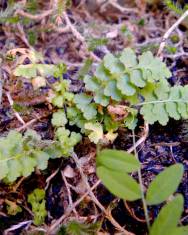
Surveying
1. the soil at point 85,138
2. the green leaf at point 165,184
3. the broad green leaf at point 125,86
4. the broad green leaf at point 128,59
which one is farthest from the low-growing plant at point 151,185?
the broad green leaf at point 128,59

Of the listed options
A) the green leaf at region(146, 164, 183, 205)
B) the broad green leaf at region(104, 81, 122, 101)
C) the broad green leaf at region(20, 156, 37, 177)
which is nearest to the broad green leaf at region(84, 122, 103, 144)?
the broad green leaf at region(104, 81, 122, 101)

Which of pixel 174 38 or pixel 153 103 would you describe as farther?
pixel 174 38

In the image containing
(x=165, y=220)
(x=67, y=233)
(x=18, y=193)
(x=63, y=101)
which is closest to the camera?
(x=165, y=220)

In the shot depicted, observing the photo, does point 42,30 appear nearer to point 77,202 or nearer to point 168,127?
point 168,127

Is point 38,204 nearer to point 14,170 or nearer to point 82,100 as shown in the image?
point 14,170

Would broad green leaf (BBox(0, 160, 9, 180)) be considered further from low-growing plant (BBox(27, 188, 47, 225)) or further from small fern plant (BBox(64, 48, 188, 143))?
small fern plant (BBox(64, 48, 188, 143))

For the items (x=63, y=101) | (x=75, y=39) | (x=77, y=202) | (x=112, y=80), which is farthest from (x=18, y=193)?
(x=75, y=39)

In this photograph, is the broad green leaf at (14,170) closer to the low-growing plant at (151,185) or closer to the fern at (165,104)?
the low-growing plant at (151,185)
